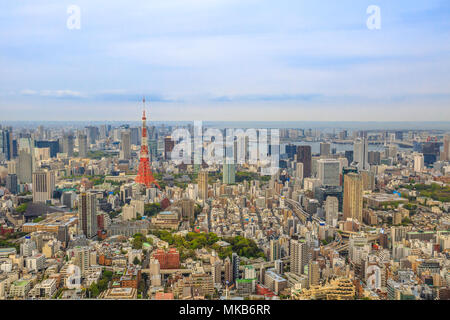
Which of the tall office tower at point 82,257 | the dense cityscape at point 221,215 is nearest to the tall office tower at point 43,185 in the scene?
the dense cityscape at point 221,215

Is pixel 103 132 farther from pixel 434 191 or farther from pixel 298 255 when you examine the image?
pixel 434 191

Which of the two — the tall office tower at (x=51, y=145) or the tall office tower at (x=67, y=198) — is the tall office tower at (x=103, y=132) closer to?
the tall office tower at (x=51, y=145)

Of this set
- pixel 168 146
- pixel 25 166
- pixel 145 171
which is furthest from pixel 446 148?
pixel 25 166

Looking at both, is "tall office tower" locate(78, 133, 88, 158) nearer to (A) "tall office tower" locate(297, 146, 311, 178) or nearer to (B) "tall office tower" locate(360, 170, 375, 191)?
(A) "tall office tower" locate(297, 146, 311, 178)

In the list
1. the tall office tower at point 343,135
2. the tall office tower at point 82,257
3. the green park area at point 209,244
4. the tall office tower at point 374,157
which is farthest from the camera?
the tall office tower at point 374,157

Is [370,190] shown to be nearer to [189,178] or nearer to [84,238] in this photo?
[189,178]

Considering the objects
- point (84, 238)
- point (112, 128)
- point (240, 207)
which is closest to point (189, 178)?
point (240, 207)

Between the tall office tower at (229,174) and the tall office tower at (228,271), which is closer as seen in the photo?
the tall office tower at (228,271)
